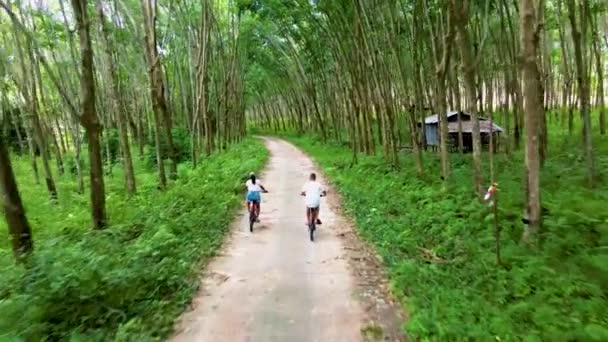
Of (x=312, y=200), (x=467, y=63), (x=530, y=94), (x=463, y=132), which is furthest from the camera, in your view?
(x=463, y=132)

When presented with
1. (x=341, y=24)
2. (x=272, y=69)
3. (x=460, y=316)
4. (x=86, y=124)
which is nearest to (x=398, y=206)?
(x=460, y=316)

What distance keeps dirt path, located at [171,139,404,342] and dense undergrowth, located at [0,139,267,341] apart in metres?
0.41

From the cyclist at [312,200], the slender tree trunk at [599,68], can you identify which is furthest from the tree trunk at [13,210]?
the slender tree trunk at [599,68]

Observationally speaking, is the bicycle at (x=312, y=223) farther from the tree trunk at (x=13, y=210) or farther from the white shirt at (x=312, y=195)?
the tree trunk at (x=13, y=210)

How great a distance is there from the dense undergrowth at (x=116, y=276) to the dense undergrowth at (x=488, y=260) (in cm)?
321

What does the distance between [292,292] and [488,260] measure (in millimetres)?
3016

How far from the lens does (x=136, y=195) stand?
16.1 metres

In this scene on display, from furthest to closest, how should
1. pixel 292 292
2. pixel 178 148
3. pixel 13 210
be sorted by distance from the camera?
pixel 178 148, pixel 13 210, pixel 292 292

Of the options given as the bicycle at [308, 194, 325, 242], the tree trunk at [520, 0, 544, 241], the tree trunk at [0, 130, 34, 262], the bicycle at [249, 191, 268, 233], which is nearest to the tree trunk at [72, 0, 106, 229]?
the tree trunk at [0, 130, 34, 262]

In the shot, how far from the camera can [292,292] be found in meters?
7.18

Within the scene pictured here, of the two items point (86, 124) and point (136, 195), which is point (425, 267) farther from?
point (136, 195)

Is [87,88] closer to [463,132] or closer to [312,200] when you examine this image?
[312,200]

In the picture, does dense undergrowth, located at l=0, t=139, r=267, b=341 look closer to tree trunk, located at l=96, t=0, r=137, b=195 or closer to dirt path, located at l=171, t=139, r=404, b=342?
dirt path, located at l=171, t=139, r=404, b=342

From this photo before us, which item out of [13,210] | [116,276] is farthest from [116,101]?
[116,276]
